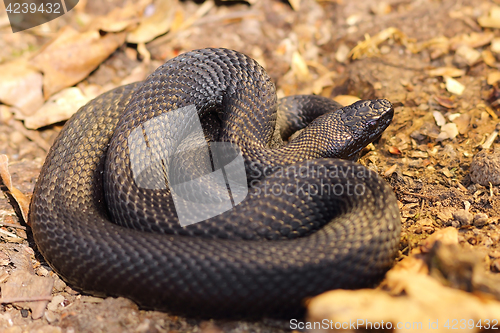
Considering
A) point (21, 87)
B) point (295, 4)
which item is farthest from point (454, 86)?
point (21, 87)

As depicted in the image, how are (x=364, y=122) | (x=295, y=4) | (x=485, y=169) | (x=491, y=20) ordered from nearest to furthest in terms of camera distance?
(x=485, y=169) → (x=364, y=122) → (x=491, y=20) → (x=295, y=4)

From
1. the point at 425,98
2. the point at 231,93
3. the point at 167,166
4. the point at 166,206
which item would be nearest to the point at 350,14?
the point at 425,98

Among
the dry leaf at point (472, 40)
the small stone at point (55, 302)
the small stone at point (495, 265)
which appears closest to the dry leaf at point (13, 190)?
the small stone at point (55, 302)

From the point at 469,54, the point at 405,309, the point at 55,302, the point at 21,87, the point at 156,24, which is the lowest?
the point at 55,302

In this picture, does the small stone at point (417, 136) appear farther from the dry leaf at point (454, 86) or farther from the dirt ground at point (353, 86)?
the dry leaf at point (454, 86)

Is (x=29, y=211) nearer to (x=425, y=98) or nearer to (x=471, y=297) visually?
(x=471, y=297)

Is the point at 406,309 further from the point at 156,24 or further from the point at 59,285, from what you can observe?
the point at 156,24

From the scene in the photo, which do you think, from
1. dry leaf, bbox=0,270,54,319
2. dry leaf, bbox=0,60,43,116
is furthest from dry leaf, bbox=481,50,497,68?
dry leaf, bbox=0,60,43,116

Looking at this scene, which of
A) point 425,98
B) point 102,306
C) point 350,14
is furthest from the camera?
point 350,14
